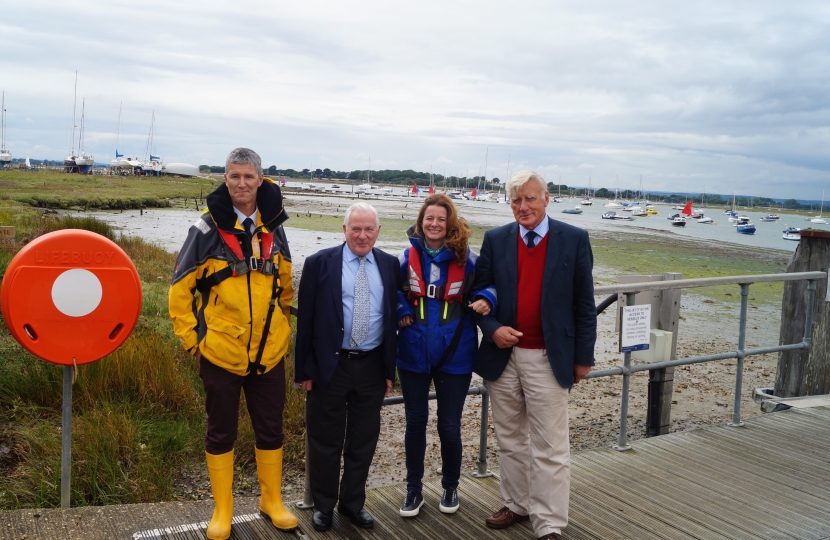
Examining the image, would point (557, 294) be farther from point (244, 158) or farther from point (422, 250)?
point (244, 158)

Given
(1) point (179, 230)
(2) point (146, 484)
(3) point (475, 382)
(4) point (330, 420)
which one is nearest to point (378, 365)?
(4) point (330, 420)

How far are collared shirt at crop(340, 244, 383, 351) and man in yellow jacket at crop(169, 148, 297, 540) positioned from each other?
28 cm

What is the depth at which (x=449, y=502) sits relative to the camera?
11.5ft

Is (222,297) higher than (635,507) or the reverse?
higher

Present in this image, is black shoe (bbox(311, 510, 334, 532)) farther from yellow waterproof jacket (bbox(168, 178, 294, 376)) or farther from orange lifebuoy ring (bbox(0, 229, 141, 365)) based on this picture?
orange lifebuoy ring (bbox(0, 229, 141, 365))

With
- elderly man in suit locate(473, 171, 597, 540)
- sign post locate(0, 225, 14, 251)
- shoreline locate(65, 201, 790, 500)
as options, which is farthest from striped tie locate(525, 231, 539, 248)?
sign post locate(0, 225, 14, 251)

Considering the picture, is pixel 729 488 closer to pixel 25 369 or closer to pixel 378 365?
pixel 378 365

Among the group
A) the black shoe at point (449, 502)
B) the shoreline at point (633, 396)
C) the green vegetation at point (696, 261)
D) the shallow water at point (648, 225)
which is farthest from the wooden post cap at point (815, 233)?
the shallow water at point (648, 225)

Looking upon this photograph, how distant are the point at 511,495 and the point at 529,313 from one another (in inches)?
37.3

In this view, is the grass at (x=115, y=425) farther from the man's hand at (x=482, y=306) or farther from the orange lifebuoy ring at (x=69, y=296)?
the man's hand at (x=482, y=306)

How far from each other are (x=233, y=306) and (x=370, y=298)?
0.63 metres

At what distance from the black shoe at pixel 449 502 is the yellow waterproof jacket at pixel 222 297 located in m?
1.17

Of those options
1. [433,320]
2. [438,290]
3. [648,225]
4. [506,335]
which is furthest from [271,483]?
[648,225]

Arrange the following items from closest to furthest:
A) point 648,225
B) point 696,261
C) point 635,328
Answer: point 635,328
point 696,261
point 648,225
